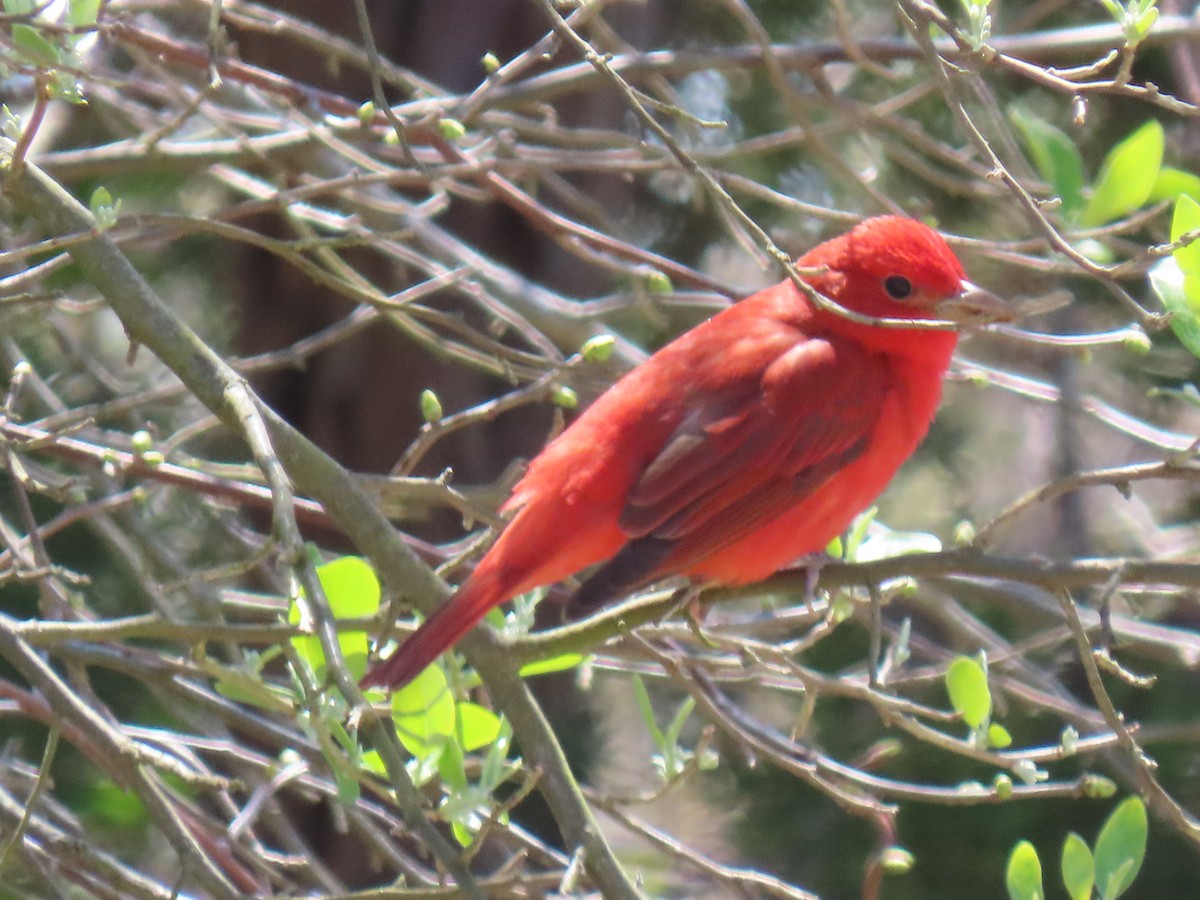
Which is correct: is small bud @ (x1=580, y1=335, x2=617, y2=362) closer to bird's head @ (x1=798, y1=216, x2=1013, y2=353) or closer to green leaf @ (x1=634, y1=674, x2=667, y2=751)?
green leaf @ (x1=634, y1=674, x2=667, y2=751)

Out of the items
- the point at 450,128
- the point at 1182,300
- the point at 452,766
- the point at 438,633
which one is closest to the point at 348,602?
the point at 438,633

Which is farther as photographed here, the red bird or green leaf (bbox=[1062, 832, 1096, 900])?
the red bird

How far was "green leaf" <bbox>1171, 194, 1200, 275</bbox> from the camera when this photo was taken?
2.49 m

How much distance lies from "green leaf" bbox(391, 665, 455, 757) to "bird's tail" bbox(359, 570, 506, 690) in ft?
0.07

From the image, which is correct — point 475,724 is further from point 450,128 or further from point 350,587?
point 450,128

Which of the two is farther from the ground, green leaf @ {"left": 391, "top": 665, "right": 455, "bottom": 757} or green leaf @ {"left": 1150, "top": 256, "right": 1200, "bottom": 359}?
green leaf @ {"left": 1150, "top": 256, "right": 1200, "bottom": 359}

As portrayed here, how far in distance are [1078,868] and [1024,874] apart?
89 mm

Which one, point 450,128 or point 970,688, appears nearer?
point 970,688

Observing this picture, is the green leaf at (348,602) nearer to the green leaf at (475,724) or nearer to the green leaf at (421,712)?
the green leaf at (421,712)

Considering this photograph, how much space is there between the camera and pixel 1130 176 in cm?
327

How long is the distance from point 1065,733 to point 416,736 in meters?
1.18

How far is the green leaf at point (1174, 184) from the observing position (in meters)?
3.28

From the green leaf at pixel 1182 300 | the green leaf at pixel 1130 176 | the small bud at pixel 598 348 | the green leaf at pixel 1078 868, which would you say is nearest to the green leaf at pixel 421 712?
the small bud at pixel 598 348

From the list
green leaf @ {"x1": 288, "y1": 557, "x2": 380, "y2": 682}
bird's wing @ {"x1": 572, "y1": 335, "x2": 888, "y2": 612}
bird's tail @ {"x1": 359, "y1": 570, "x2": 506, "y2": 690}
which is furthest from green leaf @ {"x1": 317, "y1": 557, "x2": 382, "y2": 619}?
bird's wing @ {"x1": 572, "y1": 335, "x2": 888, "y2": 612}
